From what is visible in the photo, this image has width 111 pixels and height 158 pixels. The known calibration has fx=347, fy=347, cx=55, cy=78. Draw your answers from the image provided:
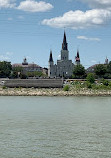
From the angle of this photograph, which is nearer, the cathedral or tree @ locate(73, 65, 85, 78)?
tree @ locate(73, 65, 85, 78)

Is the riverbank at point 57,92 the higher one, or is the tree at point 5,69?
the tree at point 5,69

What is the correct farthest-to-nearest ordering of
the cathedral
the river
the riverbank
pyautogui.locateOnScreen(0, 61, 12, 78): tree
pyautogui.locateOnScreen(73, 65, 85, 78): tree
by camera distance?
the cathedral → pyautogui.locateOnScreen(0, 61, 12, 78): tree → pyautogui.locateOnScreen(73, 65, 85, 78): tree → the riverbank → the river

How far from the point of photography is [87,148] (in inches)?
546

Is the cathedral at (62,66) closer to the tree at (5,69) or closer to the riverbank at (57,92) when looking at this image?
the tree at (5,69)

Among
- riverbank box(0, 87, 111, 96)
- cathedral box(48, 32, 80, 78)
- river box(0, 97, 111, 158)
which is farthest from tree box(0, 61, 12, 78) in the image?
river box(0, 97, 111, 158)

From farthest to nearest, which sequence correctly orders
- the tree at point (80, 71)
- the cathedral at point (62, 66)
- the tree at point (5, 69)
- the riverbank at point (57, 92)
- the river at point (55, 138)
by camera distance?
1. the cathedral at point (62, 66)
2. the tree at point (5, 69)
3. the tree at point (80, 71)
4. the riverbank at point (57, 92)
5. the river at point (55, 138)

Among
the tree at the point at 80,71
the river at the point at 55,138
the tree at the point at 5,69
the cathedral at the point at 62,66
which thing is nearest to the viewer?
the river at the point at 55,138

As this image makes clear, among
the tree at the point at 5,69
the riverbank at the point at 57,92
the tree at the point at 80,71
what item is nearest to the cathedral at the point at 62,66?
the tree at the point at 5,69

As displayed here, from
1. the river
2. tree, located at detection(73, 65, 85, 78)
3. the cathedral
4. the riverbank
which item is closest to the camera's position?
the river

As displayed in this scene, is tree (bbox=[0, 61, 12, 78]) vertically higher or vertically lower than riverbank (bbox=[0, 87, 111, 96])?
higher

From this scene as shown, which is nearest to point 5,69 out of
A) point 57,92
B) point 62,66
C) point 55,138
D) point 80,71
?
point 80,71

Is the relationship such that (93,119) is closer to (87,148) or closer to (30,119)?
(30,119)

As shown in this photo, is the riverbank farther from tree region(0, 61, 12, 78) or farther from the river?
tree region(0, 61, 12, 78)

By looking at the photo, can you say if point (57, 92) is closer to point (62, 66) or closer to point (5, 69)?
point (5, 69)
